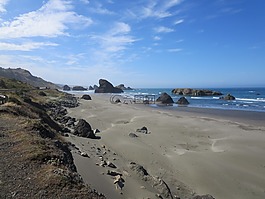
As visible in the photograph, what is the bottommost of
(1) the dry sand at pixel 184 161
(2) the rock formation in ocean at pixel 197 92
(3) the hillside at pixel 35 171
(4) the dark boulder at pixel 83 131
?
(2) the rock formation in ocean at pixel 197 92

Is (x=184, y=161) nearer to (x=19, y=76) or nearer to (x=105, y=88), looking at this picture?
(x=105, y=88)

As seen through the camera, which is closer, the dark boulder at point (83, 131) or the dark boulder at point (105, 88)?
the dark boulder at point (83, 131)

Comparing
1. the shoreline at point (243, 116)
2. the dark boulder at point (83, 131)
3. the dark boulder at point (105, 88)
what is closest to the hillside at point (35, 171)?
the dark boulder at point (83, 131)

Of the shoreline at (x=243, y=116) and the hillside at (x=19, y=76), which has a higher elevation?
the hillside at (x=19, y=76)

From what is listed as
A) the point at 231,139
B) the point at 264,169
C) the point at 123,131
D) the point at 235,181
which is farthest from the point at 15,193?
the point at 231,139

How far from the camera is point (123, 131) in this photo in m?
19.6

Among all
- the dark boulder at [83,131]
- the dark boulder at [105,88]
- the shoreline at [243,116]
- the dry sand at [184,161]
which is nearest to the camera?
the dry sand at [184,161]

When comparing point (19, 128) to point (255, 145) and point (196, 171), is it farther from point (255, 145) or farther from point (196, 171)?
point (255, 145)

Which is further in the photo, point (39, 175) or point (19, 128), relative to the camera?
point (19, 128)

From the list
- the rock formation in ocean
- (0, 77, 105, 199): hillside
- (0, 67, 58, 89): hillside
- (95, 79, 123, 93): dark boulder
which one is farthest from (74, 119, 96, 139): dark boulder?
(0, 67, 58, 89): hillside

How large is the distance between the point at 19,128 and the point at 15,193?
22.0 feet

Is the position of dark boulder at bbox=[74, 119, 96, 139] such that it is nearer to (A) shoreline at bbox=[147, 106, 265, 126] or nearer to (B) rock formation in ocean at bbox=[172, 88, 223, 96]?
(A) shoreline at bbox=[147, 106, 265, 126]

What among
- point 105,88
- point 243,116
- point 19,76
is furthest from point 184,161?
point 19,76

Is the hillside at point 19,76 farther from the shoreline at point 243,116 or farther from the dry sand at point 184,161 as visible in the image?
the dry sand at point 184,161
